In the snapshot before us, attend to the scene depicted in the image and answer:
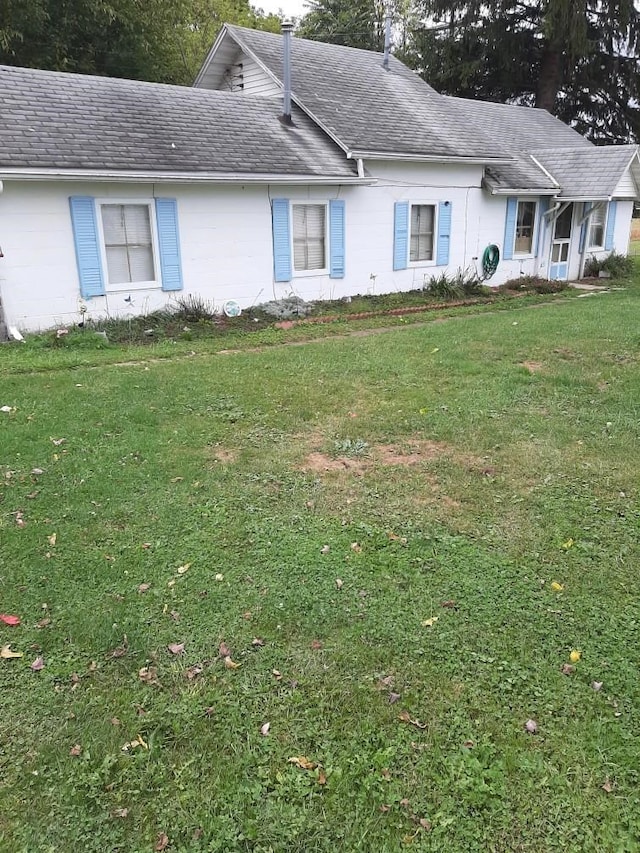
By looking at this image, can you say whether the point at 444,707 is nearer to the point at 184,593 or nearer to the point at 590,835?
the point at 590,835

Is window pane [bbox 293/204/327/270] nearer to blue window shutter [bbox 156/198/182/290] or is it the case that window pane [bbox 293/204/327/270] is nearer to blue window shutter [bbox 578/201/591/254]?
blue window shutter [bbox 156/198/182/290]

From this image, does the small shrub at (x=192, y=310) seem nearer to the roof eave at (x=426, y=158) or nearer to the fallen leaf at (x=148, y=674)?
the roof eave at (x=426, y=158)

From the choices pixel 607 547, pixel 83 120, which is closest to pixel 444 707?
pixel 607 547

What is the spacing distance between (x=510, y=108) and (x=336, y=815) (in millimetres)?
22713

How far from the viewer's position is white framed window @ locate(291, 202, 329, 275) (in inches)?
476

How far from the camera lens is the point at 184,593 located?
136 inches

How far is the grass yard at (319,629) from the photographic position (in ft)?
7.53

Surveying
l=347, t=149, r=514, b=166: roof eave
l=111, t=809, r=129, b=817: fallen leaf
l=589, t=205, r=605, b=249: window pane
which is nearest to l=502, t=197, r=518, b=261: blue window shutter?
l=347, t=149, r=514, b=166: roof eave

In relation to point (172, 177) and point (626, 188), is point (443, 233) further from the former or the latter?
point (172, 177)

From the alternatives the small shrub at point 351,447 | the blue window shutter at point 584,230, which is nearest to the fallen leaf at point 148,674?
the small shrub at point 351,447

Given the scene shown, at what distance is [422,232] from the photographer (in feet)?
46.3

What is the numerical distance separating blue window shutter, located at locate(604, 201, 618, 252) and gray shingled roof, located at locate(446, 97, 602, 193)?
73.0 inches

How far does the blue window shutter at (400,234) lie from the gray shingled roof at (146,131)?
1495 mm

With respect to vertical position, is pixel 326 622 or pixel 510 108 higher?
pixel 510 108
